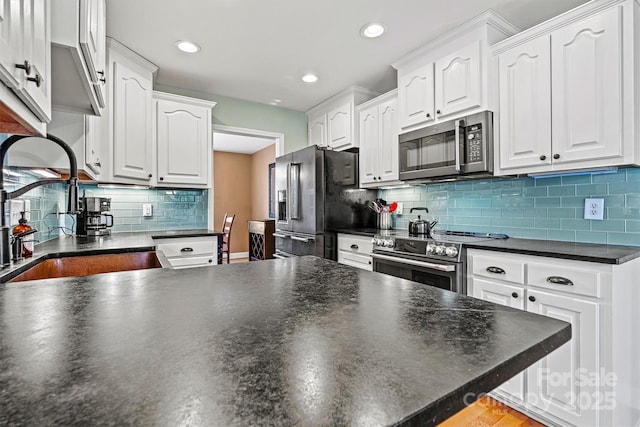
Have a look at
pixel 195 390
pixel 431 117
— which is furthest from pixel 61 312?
pixel 431 117

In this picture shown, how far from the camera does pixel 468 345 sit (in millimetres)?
528

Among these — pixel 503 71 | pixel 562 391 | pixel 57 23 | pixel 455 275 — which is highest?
pixel 503 71

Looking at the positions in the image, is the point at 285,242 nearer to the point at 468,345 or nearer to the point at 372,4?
the point at 372,4

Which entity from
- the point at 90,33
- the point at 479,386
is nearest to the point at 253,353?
the point at 479,386

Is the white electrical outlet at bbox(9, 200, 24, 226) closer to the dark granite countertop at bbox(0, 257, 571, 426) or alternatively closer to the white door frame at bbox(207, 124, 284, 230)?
the dark granite countertop at bbox(0, 257, 571, 426)

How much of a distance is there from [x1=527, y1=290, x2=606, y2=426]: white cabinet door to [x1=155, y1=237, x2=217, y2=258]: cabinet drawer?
2409mm

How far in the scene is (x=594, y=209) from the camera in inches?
76.9

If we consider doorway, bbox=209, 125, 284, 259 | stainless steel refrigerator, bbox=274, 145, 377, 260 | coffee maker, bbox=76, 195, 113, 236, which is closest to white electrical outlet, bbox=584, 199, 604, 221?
stainless steel refrigerator, bbox=274, 145, 377, 260

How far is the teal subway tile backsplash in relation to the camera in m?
1.85

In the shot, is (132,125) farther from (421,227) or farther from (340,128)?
(421,227)

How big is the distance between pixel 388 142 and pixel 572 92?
56.8 inches

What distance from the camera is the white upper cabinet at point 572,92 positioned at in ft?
5.37

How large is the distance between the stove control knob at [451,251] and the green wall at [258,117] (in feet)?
8.20

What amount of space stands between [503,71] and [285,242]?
251cm
